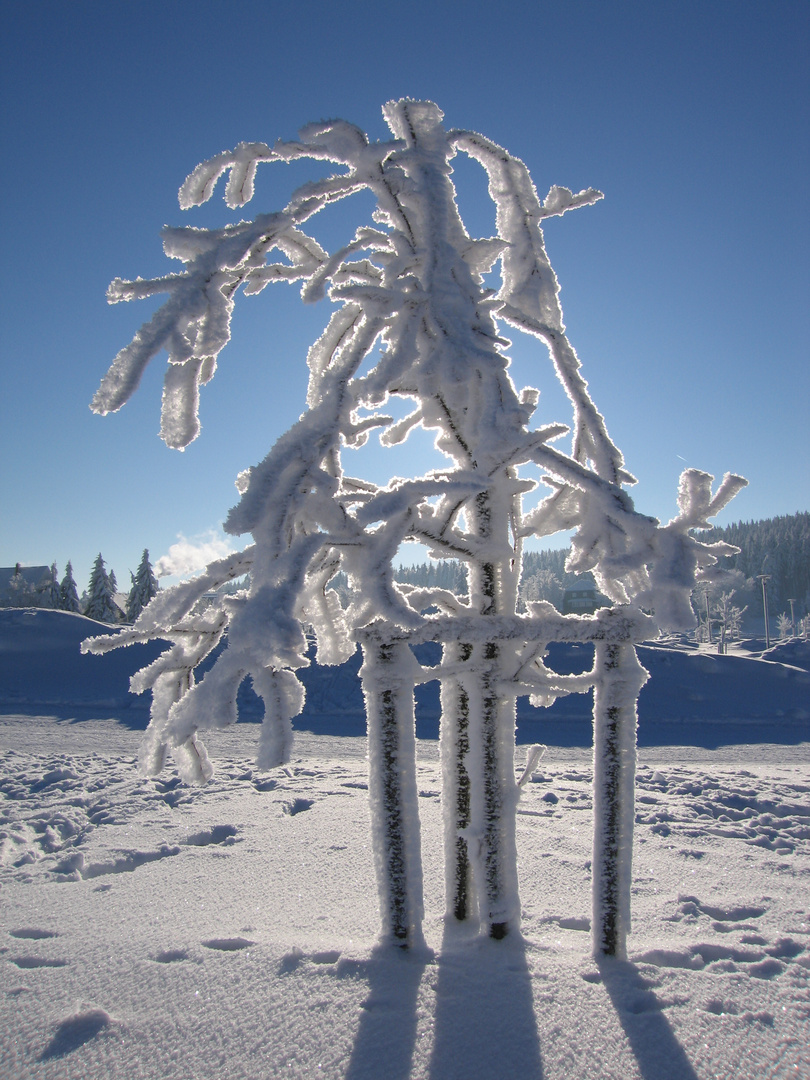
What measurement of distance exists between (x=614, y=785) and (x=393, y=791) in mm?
1149

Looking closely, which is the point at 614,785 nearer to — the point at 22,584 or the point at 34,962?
the point at 34,962


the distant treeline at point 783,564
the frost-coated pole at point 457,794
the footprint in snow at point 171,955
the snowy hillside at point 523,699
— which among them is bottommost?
the snowy hillside at point 523,699

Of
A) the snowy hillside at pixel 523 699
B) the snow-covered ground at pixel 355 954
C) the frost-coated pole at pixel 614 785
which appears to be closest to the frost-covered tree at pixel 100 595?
the snowy hillside at pixel 523 699

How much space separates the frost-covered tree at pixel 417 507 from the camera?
2.34 metres

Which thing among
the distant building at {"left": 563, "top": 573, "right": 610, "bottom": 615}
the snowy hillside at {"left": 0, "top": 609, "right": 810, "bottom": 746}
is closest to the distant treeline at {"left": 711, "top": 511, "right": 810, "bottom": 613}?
the distant building at {"left": 563, "top": 573, "right": 610, "bottom": 615}

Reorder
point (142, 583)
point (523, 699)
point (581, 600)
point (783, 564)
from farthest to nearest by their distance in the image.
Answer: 1. point (783, 564)
2. point (581, 600)
3. point (142, 583)
4. point (523, 699)

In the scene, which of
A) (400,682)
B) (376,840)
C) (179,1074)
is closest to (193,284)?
(400,682)

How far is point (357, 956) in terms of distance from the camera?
257 centimetres

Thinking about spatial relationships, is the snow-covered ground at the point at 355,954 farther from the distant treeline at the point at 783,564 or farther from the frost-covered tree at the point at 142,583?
the distant treeline at the point at 783,564

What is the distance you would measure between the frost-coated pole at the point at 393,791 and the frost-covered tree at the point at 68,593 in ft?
135

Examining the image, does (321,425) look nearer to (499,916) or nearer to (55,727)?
(499,916)

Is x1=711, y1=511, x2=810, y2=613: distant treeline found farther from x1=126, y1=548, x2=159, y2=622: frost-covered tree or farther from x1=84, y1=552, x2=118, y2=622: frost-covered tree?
x1=84, y1=552, x2=118, y2=622: frost-covered tree

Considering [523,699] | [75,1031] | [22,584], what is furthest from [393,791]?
[22,584]

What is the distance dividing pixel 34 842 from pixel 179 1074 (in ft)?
12.9
